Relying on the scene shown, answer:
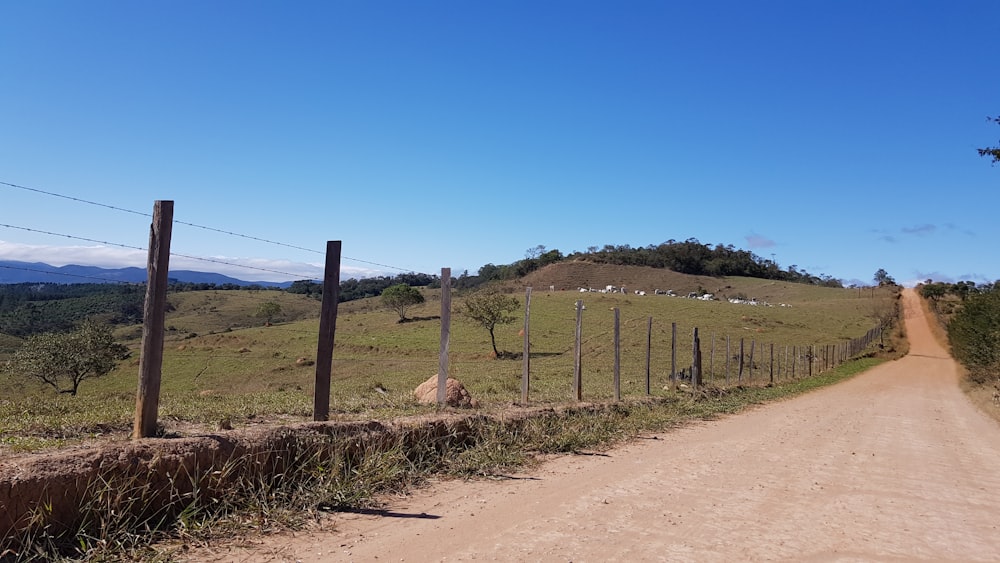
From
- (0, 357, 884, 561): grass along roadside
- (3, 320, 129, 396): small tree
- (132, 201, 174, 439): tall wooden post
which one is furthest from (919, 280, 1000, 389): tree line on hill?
(3, 320, 129, 396): small tree

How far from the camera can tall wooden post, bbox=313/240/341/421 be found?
726 cm

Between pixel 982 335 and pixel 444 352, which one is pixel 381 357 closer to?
pixel 982 335

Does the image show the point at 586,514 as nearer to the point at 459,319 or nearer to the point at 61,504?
the point at 61,504

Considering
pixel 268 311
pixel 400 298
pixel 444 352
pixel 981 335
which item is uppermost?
pixel 400 298

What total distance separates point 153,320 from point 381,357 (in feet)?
117

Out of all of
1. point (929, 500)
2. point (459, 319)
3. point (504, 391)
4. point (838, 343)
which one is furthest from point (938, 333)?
point (929, 500)

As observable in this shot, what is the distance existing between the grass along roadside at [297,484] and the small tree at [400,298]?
163 ft

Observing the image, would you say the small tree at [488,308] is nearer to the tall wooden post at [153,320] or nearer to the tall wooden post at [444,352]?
the tall wooden post at [444,352]

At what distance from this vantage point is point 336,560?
453 cm

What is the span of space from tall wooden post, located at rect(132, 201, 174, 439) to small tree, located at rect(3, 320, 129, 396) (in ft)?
86.1

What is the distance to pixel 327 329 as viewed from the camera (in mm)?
7270

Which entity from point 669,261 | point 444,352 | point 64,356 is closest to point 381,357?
point 64,356

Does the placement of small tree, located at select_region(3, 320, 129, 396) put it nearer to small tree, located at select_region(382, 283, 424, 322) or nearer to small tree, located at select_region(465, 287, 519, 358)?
small tree, located at select_region(465, 287, 519, 358)

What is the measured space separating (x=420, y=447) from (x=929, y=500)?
5.77m
